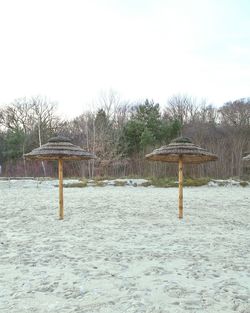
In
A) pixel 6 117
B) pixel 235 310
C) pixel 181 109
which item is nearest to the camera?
pixel 235 310

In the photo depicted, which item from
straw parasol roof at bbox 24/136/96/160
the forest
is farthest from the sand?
the forest

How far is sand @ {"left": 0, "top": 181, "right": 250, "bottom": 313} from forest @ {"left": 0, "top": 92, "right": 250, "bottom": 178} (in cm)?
1201

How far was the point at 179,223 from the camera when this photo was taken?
7.77 meters

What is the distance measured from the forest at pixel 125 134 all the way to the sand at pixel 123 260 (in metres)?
12.0

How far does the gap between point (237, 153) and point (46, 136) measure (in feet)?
51.0

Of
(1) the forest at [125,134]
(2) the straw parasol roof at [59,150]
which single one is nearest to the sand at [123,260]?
(2) the straw parasol roof at [59,150]

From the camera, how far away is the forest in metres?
21.2

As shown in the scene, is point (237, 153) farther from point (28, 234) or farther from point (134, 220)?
point (28, 234)

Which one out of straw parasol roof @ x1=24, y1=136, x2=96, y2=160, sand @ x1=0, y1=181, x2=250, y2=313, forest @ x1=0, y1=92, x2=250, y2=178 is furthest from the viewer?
forest @ x1=0, y1=92, x2=250, y2=178

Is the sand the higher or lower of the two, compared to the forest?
lower

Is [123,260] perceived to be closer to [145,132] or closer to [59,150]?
[59,150]

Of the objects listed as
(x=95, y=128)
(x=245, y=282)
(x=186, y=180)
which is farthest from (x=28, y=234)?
(x=95, y=128)

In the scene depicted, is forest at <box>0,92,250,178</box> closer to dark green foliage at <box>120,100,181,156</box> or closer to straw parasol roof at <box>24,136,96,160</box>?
dark green foliage at <box>120,100,181,156</box>

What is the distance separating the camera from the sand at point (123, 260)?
3.47 m
